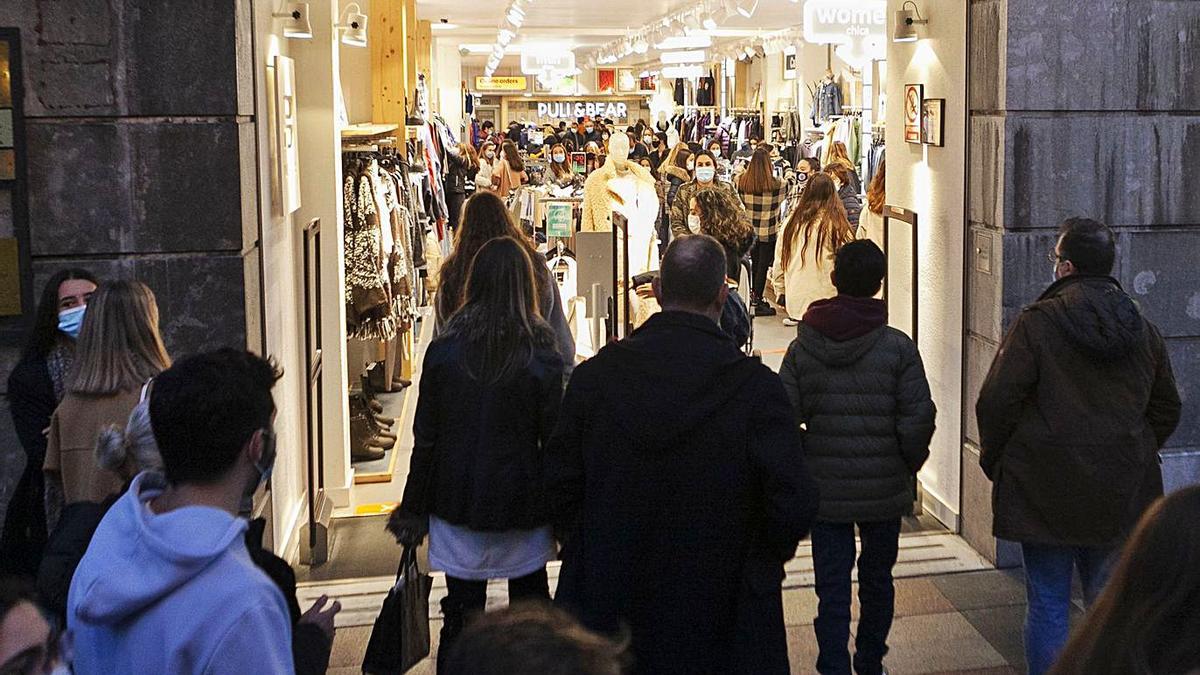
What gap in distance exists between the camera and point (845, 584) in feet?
13.5

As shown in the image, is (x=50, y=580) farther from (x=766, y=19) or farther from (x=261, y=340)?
(x=766, y=19)

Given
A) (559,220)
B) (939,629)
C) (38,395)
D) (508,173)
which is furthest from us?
(508,173)

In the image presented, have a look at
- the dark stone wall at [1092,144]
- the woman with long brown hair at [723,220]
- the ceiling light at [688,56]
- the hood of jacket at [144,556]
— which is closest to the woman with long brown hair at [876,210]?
the woman with long brown hair at [723,220]

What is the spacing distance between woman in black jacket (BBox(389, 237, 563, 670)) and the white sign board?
269 inches

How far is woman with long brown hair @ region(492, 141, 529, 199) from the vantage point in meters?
16.2

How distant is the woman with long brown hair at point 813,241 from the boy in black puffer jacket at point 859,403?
3.78 metres

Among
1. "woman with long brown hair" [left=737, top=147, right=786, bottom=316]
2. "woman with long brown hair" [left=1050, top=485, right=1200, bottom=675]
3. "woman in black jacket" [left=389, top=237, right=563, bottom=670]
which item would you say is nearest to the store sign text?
"woman with long brown hair" [left=737, top=147, right=786, bottom=316]

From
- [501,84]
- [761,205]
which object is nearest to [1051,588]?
[761,205]

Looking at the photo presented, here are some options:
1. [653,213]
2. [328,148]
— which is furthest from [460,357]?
[653,213]

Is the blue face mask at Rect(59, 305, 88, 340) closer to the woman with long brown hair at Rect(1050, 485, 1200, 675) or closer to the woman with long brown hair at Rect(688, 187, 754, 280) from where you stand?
the woman with long brown hair at Rect(1050, 485, 1200, 675)

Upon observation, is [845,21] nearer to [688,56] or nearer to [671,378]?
[671,378]

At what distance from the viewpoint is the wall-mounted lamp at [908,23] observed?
5.89m

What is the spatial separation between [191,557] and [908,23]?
476 cm

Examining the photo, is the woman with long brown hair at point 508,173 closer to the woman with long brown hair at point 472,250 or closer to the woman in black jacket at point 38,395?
the woman with long brown hair at point 472,250
